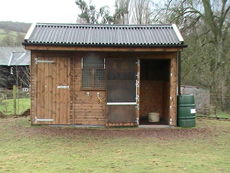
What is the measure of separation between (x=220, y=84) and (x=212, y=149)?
30.1 ft

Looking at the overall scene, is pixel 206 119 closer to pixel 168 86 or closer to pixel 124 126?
pixel 168 86

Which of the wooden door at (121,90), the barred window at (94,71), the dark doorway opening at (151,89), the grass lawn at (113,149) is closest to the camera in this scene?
the grass lawn at (113,149)

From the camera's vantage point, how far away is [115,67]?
952 centimetres

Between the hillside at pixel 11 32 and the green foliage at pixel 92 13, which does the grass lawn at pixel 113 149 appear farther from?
the hillside at pixel 11 32

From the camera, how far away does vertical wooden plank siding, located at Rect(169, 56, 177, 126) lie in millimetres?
9680

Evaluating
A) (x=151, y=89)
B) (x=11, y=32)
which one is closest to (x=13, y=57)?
(x=11, y=32)

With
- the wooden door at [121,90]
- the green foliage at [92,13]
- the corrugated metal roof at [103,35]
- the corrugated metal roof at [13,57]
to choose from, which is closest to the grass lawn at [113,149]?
the wooden door at [121,90]

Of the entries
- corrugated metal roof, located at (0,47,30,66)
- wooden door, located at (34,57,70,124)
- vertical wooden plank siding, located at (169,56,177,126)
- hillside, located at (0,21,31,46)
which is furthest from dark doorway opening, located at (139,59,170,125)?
hillside, located at (0,21,31,46)

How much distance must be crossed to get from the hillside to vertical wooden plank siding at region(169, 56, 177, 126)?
37.0 m

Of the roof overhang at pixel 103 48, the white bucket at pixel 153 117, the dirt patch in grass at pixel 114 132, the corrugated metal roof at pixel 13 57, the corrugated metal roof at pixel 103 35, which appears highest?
the corrugated metal roof at pixel 13 57

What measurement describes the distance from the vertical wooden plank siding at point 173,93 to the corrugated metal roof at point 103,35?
0.71 m

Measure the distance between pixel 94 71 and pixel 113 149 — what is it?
3401mm

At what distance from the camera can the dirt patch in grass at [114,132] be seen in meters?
8.38

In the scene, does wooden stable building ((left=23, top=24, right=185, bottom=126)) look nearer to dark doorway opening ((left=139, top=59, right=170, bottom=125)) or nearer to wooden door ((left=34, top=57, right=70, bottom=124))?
wooden door ((left=34, top=57, right=70, bottom=124))
